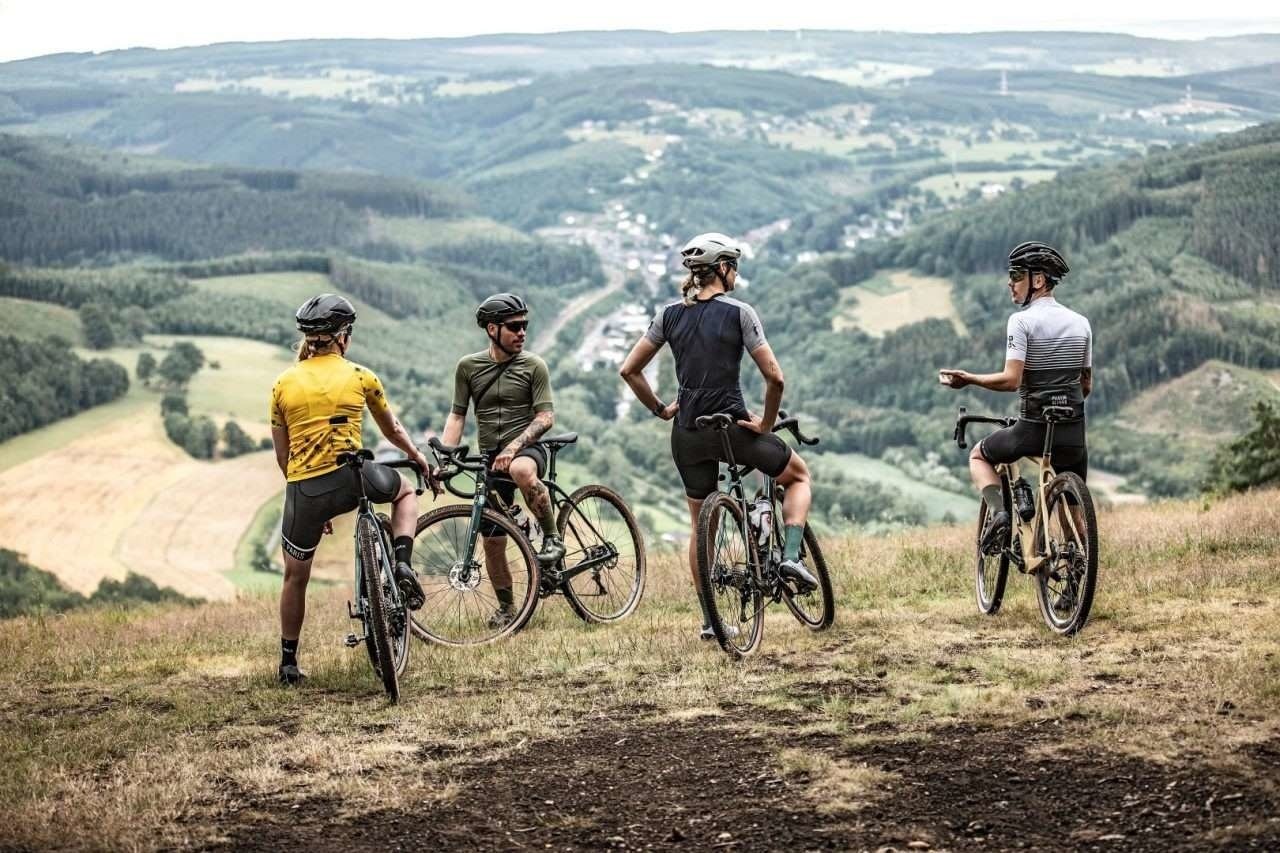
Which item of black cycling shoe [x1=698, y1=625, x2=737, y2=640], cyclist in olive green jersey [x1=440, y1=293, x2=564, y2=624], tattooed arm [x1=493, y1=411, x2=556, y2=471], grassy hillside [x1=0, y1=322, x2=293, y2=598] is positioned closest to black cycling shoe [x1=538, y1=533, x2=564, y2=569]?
cyclist in olive green jersey [x1=440, y1=293, x2=564, y2=624]

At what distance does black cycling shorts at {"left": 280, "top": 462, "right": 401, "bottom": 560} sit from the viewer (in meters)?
8.44

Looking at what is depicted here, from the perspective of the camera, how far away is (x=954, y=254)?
568ft

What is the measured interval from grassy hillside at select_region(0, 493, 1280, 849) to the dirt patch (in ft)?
0.05

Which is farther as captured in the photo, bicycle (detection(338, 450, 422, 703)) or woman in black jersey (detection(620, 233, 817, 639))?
woman in black jersey (detection(620, 233, 817, 639))

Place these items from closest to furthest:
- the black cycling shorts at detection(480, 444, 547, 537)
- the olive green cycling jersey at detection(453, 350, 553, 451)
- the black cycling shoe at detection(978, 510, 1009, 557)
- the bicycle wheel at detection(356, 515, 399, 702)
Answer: the bicycle wheel at detection(356, 515, 399, 702), the black cycling shoe at detection(978, 510, 1009, 557), the black cycling shorts at detection(480, 444, 547, 537), the olive green cycling jersey at detection(453, 350, 553, 451)

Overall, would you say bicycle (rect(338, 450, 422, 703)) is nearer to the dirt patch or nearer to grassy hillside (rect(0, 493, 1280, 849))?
grassy hillside (rect(0, 493, 1280, 849))

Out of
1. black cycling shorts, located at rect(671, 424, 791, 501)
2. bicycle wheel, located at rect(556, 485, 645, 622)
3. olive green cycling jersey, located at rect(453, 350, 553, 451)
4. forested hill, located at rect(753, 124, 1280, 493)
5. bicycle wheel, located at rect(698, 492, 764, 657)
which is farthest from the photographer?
forested hill, located at rect(753, 124, 1280, 493)

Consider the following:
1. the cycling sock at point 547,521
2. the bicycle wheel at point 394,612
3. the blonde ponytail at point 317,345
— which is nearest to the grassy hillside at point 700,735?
the bicycle wheel at point 394,612

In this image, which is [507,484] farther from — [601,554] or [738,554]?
[738,554]

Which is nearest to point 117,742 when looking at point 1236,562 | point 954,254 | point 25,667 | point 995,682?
point 25,667

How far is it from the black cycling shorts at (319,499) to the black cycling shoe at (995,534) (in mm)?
4005

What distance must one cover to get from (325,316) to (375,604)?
172cm

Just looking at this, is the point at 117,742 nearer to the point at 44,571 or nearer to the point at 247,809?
the point at 247,809

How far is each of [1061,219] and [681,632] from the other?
Result: 177804 mm
